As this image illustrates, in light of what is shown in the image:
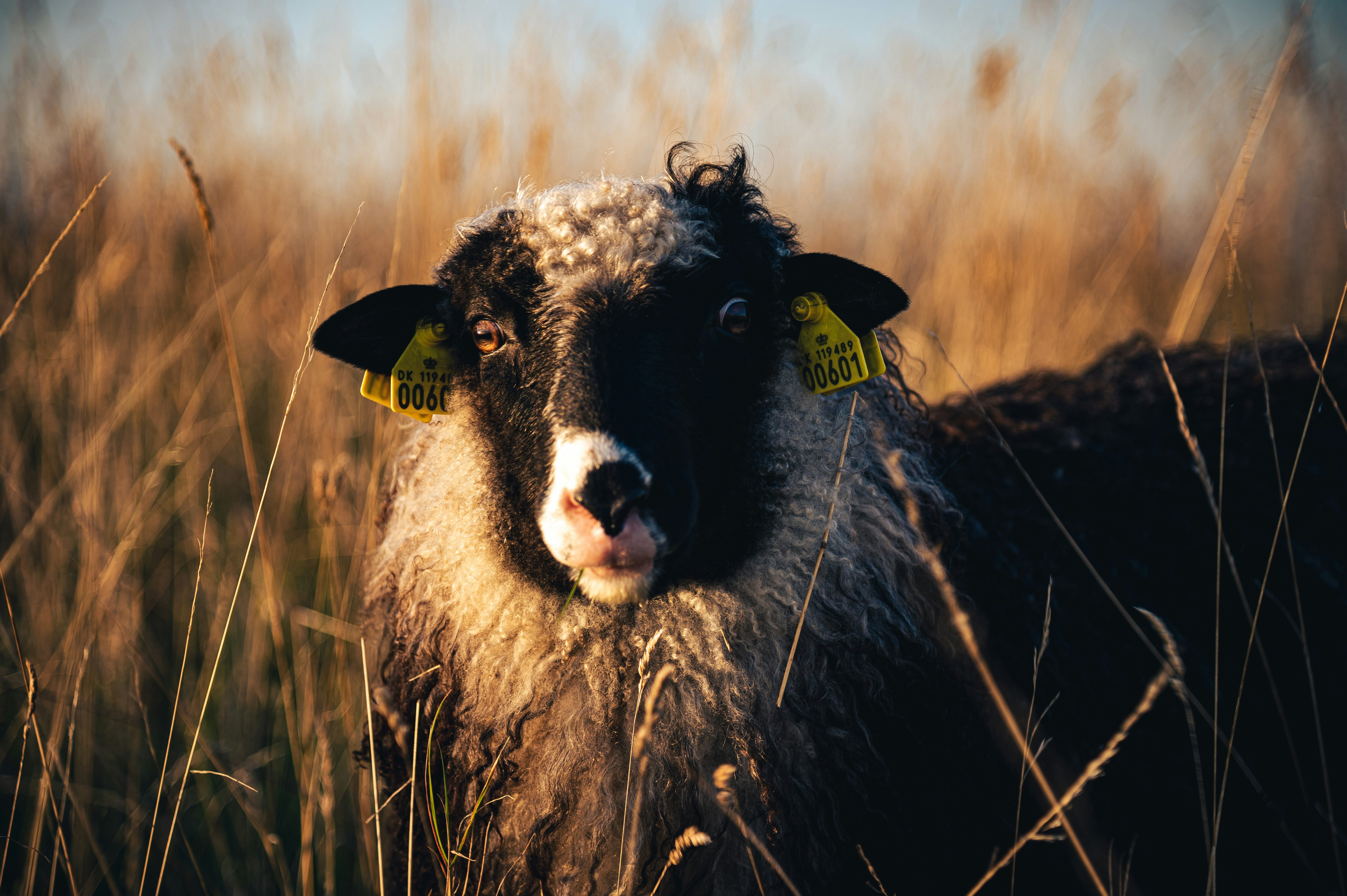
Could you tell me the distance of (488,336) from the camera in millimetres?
1840

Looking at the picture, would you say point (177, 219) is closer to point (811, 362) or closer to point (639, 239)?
point (639, 239)

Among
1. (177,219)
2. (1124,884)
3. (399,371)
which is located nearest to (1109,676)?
(1124,884)

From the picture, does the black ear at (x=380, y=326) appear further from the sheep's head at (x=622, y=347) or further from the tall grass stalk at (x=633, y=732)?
the tall grass stalk at (x=633, y=732)

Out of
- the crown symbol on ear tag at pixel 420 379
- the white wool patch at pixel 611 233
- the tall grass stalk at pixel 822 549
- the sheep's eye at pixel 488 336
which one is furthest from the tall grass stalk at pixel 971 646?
the crown symbol on ear tag at pixel 420 379

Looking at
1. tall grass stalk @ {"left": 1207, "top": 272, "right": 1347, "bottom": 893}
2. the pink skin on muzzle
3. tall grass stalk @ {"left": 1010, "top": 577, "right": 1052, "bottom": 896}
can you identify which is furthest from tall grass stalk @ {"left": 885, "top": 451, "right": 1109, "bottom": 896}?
the pink skin on muzzle

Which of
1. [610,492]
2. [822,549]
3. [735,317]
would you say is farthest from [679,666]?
A: [735,317]

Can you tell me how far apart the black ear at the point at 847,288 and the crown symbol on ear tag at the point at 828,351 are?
0.08 feet

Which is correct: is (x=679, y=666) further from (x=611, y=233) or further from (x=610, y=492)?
(x=611, y=233)

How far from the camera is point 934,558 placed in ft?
4.54

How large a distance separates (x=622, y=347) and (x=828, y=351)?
61cm

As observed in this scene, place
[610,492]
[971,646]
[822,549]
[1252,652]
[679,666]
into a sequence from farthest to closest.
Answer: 1. [1252,652]
2. [679,666]
3. [822,549]
4. [610,492]
5. [971,646]

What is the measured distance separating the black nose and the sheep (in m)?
0.13

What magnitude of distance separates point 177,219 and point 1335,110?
8.33m

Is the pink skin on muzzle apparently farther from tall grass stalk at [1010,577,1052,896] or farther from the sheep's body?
the sheep's body
